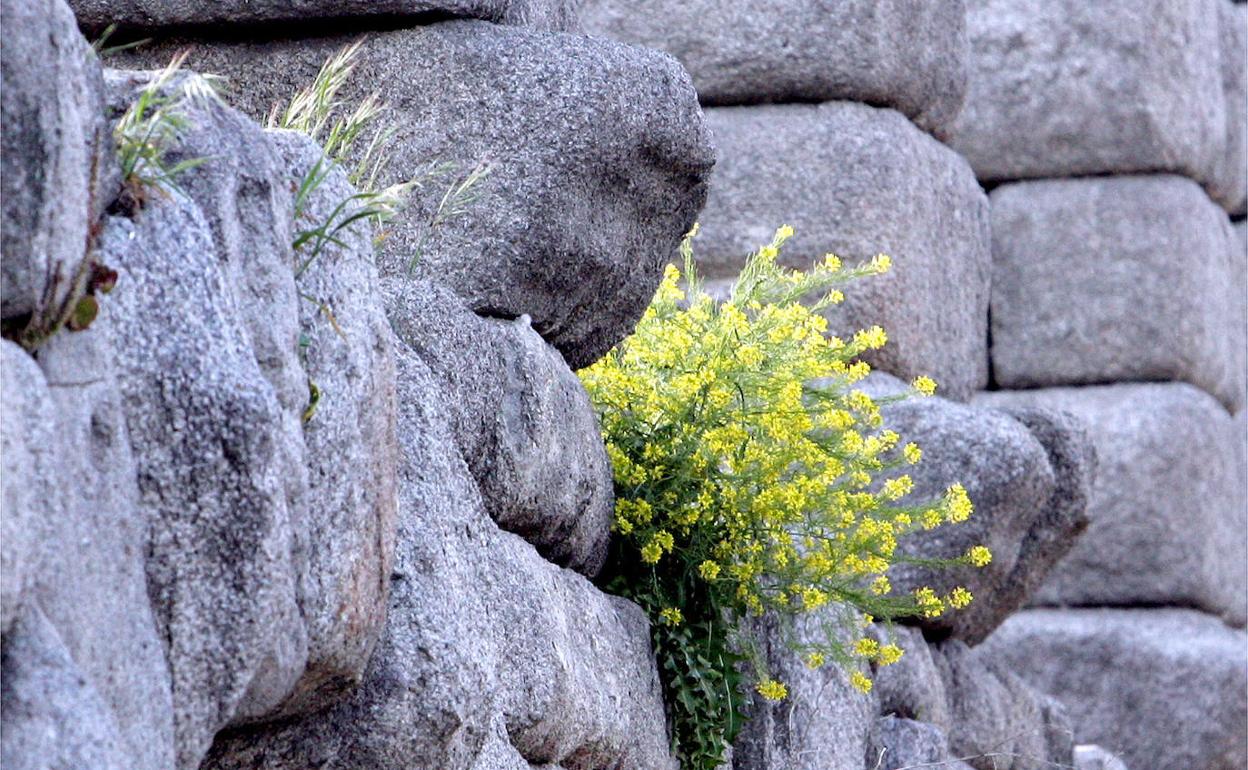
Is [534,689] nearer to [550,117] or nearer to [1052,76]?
[550,117]

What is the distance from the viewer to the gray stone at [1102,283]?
19.6ft

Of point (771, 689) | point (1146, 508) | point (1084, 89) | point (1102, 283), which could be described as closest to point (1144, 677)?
point (1146, 508)

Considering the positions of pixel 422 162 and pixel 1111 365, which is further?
pixel 1111 365

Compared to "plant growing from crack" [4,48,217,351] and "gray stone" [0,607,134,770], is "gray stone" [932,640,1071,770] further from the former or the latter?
"gray stone" [0,607,134,770]

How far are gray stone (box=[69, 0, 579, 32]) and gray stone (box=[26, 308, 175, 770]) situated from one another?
1.28m

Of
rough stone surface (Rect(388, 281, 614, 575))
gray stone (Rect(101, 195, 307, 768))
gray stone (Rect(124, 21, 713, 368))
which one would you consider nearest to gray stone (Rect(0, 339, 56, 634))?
gray stone (Rect(101, 195, 307, 768))

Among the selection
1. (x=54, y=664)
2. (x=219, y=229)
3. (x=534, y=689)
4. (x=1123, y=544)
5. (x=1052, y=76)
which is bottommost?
(x=1123, y=544)

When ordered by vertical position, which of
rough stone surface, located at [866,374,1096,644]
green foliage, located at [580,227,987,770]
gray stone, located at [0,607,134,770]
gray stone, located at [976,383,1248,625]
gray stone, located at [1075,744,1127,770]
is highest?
gray stone, located at [0,607,134,770]

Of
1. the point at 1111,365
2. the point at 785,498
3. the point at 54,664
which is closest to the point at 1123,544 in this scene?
the point at 1111,365

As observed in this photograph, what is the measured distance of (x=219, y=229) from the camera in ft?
5.52

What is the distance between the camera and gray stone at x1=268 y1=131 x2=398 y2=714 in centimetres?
176

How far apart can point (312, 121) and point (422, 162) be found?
17 centimetres

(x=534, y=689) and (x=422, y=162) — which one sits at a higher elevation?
(x=422, y=162)

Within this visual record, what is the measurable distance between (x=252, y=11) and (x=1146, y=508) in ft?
12.9
